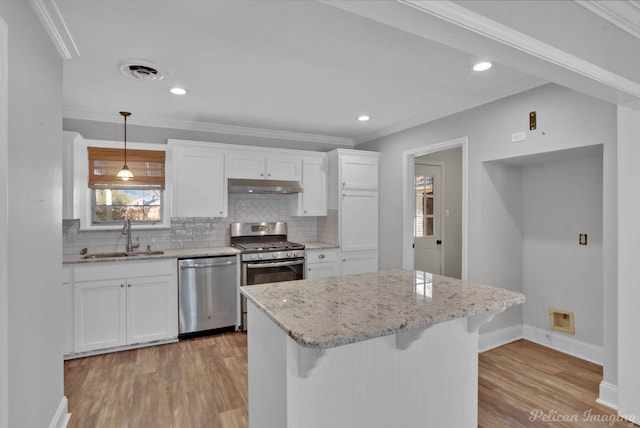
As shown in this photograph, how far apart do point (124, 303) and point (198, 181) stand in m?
1.51

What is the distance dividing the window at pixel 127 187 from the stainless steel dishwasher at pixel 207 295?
2.73 feet

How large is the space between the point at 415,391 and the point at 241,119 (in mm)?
3446

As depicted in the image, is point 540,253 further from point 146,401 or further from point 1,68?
point 1,68

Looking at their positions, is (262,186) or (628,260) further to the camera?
(262,186)

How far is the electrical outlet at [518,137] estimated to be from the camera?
9.78 feet

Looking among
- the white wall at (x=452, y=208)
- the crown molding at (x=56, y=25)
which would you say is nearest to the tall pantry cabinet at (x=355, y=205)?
the white wall at (x=452, y=208)

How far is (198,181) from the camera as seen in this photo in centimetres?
405

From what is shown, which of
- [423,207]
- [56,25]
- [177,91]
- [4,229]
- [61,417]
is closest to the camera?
[4,229]

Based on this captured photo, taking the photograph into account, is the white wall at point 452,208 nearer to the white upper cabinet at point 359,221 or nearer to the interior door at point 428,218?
the interior door at point 428,218

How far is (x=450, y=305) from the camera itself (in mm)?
1592

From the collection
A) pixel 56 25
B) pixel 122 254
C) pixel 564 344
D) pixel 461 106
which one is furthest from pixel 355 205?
pixel 56 25

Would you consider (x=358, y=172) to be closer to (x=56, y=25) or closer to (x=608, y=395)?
(x=608, y=395)

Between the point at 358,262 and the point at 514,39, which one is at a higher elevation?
the point at 514,39

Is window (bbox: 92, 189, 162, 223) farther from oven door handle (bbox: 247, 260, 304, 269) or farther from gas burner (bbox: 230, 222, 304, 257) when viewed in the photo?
oven door handle (bbox: 247, 260, 304, 269)
